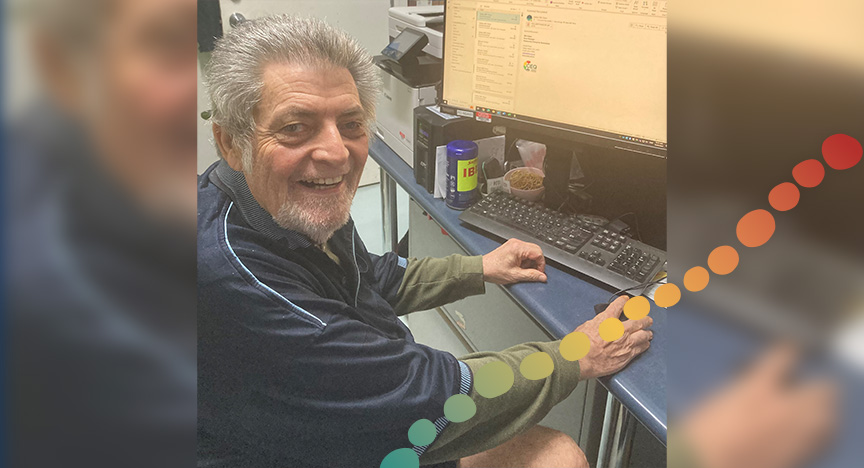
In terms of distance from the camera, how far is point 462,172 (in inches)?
45.5

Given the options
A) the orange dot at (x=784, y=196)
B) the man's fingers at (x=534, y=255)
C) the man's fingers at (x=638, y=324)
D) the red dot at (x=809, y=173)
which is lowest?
the man's fingers at (x=638, y=324)

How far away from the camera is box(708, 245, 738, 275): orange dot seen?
0.65 meters

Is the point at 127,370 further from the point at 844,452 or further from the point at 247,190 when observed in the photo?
the point at 844,452

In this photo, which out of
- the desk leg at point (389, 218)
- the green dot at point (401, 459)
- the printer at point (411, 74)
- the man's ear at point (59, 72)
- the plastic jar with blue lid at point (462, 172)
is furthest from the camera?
the printer at point (411, 74)

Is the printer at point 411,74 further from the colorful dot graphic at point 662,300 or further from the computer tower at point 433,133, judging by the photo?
the colorful dot graphic at point 662,300

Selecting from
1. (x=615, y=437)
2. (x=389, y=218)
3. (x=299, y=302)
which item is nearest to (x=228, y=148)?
(x=299, y=302)

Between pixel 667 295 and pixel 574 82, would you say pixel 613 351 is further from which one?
pixel 574 82

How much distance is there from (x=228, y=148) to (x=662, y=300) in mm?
668

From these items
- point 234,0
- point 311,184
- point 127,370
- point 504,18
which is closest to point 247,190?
point 311,184

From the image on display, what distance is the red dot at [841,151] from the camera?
23.9 inches

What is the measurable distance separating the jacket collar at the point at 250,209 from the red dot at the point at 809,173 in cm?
59

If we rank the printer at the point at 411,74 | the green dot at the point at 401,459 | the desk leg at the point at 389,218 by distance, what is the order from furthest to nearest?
the printer at the point at 411,74 < the desk leg at the point at 389,218 < the green dot at the point at 401,459

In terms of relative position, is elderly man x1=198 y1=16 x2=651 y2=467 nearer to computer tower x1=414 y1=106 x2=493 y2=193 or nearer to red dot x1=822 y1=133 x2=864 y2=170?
red dot x1=822 y1=133 x2=864 y2=170

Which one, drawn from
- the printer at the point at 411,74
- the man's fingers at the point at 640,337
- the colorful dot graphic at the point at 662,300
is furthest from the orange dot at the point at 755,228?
the printer at the point at 411,74
